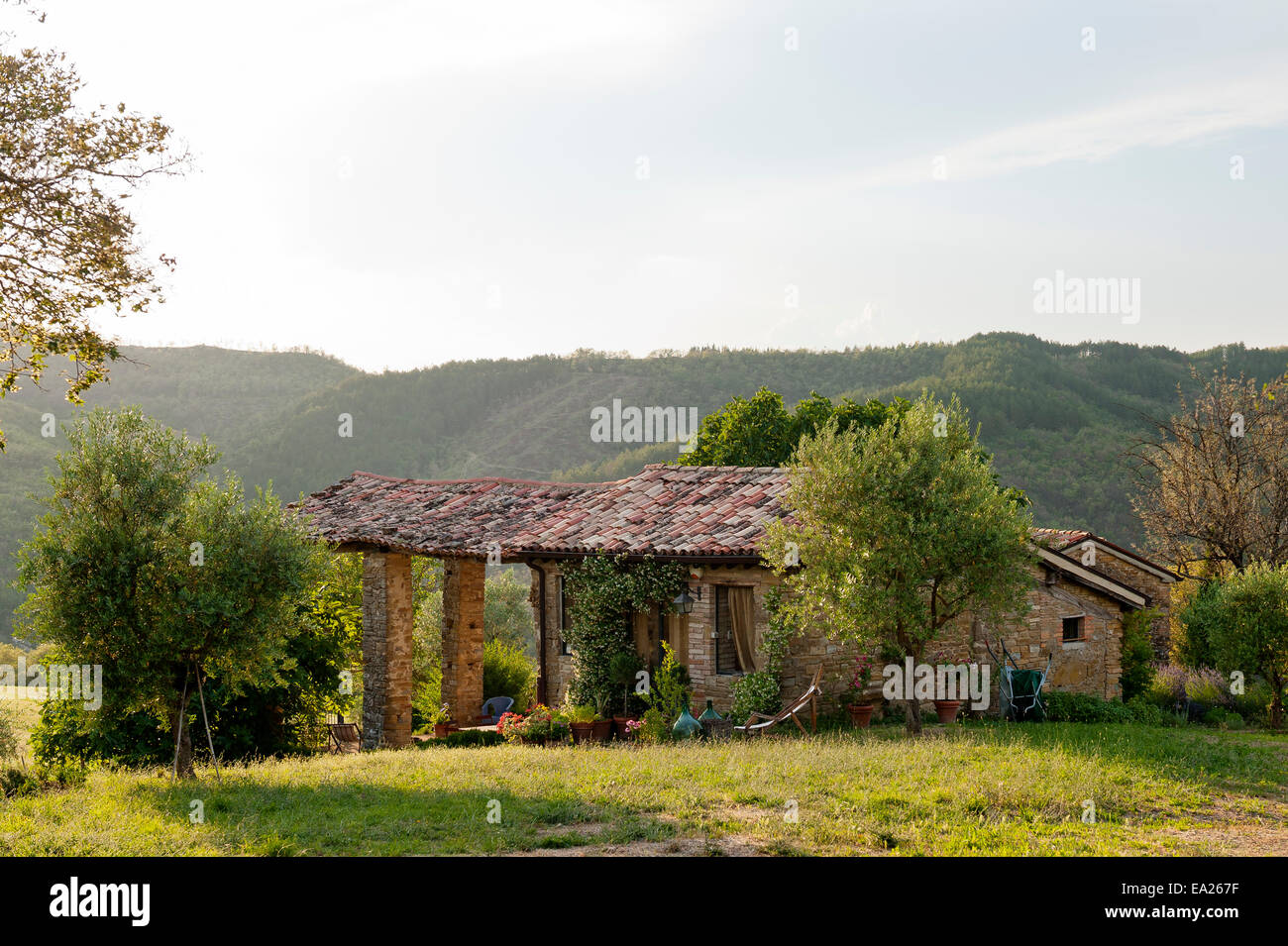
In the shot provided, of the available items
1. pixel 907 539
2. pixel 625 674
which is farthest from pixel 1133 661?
pixel 625 674

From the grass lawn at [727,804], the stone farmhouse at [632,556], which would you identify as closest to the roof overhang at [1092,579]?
the stone farmhouse at [632,556]

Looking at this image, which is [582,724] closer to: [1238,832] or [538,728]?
[538,728]

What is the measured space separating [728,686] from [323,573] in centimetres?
703

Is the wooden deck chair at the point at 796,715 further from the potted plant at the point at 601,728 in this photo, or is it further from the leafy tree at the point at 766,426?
the leafy tree at the point at 766,426

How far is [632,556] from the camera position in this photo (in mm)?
17781

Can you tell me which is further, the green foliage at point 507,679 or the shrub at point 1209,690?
the green foliage at point 507,679

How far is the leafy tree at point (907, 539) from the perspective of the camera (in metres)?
14.3

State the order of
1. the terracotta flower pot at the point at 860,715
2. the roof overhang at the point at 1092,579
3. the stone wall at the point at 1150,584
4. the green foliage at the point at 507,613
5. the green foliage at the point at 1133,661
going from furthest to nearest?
1. the green foliage at the point at 507,613
2. the stone wall at the point at 1150,584
3. the green foliage at the point at 1133,661
4. the roof overhang at the point at 1092,579
5. the terracotta flower pot at the point at 860,715

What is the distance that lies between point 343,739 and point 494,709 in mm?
3658

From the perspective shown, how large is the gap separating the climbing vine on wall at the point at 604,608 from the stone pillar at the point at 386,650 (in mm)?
3611

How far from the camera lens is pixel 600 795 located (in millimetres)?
10602

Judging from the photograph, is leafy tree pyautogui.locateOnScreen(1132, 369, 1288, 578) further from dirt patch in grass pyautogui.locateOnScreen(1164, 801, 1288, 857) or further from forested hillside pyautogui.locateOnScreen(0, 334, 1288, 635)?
dirt patch in grass pyautogui.locateOnScreen(1164, 801, 1288, 857)
